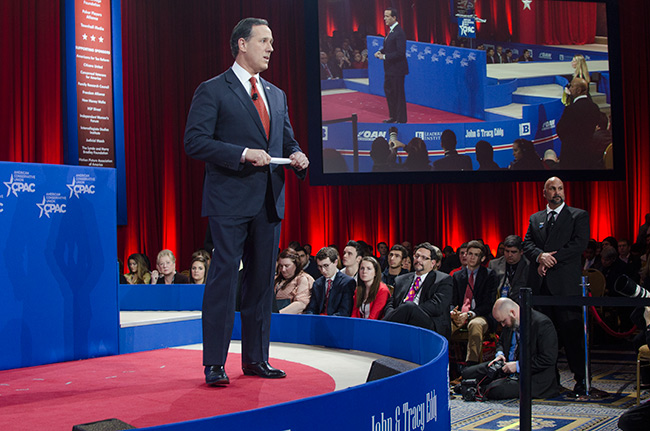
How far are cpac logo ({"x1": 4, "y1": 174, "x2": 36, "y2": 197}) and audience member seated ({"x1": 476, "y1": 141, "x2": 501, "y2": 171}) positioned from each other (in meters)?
6.00

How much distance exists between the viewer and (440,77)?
800 cm

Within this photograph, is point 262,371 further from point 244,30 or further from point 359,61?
point 359,61

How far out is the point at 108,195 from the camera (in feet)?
9.30

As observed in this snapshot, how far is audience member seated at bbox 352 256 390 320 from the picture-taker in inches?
187

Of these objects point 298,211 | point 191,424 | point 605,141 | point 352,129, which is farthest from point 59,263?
point 298,211

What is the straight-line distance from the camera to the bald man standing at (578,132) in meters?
8.03

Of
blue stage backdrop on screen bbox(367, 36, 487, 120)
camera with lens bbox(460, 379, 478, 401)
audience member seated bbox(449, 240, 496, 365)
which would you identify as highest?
blue stage backdrop on screen bbox(367, 36, 487, 120)

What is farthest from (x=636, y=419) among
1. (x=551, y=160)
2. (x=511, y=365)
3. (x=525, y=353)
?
(x=551, y=160)

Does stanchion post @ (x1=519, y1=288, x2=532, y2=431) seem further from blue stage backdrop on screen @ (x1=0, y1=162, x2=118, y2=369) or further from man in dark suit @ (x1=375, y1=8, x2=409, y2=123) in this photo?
man in dark suit @ (x1=375, y1=8, x2=409, y2=123)

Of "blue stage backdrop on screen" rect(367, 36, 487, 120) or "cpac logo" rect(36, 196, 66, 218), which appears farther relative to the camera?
"blue stage backdrop on screen" rect(367, 36, 487, 120)

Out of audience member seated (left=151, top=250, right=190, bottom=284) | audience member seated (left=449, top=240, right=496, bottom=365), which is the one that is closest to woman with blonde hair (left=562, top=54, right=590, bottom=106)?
audience member seated (left=449, top=240, right=496, bottom=365)

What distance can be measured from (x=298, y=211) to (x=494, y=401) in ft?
19.8

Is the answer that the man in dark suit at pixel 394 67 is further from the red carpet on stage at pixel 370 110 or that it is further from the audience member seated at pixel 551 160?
the audience member seated at pixel 551 160

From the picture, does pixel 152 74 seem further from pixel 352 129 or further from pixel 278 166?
pixel 278 166
